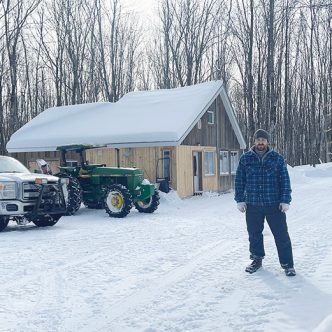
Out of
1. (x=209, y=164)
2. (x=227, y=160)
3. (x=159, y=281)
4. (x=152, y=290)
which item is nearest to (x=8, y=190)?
(x=159, y=281)

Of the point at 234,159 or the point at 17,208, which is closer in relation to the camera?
the point at 17,208

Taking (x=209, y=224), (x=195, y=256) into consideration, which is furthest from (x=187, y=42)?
(x=195, y=256)

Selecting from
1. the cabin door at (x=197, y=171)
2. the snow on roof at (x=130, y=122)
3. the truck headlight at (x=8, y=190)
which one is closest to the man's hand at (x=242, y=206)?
the truck headlight at (x=8, y=190)

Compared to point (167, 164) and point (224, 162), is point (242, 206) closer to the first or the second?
point (167, 164)

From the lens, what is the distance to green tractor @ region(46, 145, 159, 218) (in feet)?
48.2

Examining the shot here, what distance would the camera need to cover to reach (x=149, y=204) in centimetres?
1573

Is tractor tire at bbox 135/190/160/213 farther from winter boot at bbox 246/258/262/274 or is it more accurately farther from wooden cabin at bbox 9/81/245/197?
winter boot at bbox 246/258/262/274

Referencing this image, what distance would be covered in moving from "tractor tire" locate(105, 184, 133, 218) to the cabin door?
7858mm

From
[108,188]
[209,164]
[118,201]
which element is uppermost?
[209,164]

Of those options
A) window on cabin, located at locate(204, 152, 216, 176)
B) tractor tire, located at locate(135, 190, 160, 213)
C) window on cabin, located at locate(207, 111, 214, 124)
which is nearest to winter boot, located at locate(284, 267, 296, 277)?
tractor tire, located at locate(135, 190, 160, 213)

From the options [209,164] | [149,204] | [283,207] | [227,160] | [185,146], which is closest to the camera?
[283,207]

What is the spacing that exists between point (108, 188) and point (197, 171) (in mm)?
8208

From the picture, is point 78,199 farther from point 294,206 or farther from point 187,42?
point 187,42

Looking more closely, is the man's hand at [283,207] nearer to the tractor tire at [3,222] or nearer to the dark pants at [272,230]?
the dark pants at [272,230]
